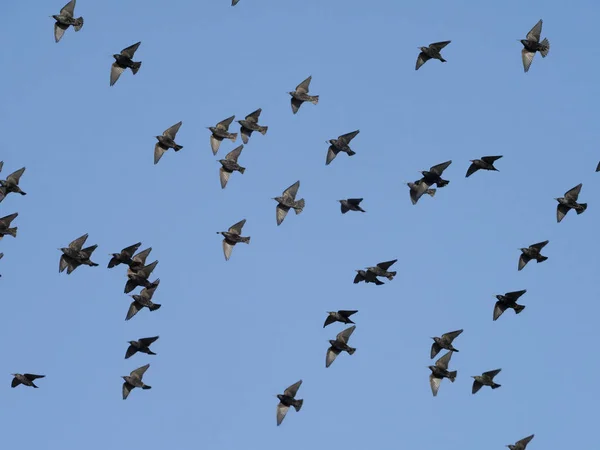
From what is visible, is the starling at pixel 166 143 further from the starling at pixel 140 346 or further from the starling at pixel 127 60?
the starling at pixel 140 346

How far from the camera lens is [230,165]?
226ft

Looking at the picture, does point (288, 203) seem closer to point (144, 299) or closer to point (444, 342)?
point (144, 299)

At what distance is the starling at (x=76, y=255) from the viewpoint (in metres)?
66.1

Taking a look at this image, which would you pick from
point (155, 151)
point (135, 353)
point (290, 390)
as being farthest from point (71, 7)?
point (290, 390)

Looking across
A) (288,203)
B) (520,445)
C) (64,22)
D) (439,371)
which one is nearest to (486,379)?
(439,371)

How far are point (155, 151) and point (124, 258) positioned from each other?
605 cm

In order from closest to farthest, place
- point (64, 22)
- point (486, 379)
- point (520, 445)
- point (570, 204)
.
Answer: point (520, 445) → point (486, 379) → point (570, 204) → point (64, 22)

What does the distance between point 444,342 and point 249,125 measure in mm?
14276

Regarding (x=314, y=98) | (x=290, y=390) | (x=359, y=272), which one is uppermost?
(x=314, y=98)

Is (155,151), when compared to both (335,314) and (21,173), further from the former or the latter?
(335,314)

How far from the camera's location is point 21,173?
6950 cm

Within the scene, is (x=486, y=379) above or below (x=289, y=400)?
above

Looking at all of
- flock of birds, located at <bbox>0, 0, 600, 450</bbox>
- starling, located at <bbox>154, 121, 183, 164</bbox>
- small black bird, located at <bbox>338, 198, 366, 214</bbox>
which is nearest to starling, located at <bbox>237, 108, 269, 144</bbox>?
flock of birds, located at <bbox>0, 0, 600, 450</bbox>

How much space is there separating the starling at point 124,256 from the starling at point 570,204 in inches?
797
